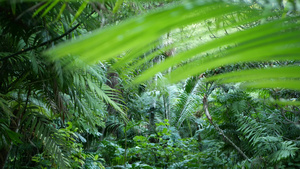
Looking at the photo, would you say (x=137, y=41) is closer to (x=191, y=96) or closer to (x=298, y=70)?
(x=298, y=70)

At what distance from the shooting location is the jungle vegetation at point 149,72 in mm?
102

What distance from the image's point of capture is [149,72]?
0.38 feet

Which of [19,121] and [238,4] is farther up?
[19,121]

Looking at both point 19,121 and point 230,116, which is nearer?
point 19,121

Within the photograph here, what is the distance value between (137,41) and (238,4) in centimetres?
6

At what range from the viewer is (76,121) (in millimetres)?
2346

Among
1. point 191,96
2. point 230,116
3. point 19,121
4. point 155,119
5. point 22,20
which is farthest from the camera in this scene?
point 155,119

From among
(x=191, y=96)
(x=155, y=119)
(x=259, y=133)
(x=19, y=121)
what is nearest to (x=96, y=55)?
(x=19, y=121)

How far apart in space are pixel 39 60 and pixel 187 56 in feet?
5.41

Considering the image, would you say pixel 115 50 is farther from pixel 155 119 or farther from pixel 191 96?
pixel 155 119

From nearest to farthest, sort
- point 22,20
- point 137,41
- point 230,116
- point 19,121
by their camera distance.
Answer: point 137,41 < point 22,20 < point 19,121 < point 230,116

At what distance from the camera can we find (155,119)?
4711 mm

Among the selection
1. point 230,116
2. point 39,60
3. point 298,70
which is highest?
point 39,60

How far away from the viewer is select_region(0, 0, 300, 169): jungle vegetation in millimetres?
102
